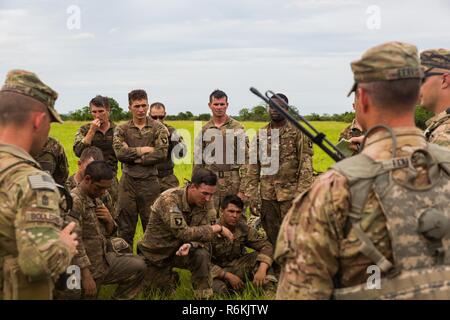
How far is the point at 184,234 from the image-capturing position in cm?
598

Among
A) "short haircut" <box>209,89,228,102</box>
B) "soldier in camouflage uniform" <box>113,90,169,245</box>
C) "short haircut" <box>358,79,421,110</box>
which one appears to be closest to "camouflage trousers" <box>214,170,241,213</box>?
"soldier in camouflage uniform" <box>113,90,169,245</box>

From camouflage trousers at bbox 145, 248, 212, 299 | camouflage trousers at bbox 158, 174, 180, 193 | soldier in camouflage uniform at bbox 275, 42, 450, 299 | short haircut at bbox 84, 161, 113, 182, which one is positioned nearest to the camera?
soldier in camouflage uniform at bbox 275, 42, 450, 299

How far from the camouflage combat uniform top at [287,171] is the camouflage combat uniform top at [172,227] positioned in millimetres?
1410

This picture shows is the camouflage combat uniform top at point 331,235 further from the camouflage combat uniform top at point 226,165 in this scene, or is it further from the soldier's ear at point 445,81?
the camouflage combat uniform top at point 226,165

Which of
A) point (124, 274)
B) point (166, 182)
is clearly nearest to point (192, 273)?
point (124, 274)

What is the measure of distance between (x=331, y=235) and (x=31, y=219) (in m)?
1.53

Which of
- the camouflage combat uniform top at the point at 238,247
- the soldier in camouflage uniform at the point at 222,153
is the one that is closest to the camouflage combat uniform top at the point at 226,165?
the soldier in camouflage uniform at the point at 222,153

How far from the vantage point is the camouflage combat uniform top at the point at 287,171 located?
7.41 metres

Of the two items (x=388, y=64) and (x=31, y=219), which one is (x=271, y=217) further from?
(x=388, y=64)

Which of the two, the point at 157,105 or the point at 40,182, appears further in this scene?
the point at 157,105

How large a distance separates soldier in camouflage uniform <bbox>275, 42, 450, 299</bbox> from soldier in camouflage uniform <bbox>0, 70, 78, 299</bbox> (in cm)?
124

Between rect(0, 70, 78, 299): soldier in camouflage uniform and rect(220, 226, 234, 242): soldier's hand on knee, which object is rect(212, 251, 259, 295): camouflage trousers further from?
rect(0, 70, 78, 299): soldier in camouflage uniform

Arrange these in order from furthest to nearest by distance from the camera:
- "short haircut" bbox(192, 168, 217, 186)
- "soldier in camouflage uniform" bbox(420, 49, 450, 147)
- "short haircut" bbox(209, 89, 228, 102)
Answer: "short haircut" bbox(209, 89, 228, 102) < "short haircut" bbox(192, 168, 217, 186) < "soldier in camouflage uniform" bbox(420, 49, 450, 147)

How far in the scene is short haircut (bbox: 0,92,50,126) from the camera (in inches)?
127
